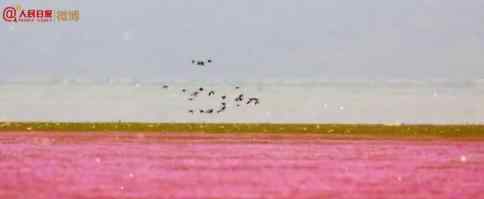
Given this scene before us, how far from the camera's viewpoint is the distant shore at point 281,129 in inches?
822

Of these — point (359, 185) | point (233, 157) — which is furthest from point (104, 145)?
point (359, 185)

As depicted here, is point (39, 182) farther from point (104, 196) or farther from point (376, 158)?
point (376, 158)

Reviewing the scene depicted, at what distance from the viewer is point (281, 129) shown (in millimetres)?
22516

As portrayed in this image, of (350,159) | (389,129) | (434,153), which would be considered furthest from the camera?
(389,129)

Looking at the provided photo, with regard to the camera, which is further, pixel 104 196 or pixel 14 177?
pixel 14 177

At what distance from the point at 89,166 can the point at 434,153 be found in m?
6.08

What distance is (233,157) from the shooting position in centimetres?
1491

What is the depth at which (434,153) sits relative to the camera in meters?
16.1

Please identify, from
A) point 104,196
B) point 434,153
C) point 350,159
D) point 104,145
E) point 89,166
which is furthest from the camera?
point 104,145

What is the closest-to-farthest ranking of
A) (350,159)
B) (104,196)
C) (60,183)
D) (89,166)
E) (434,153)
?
(104,196) → (60,183) → (89,166) → (350,159) → (434,153)

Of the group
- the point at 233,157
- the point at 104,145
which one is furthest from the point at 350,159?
the point at 104,145

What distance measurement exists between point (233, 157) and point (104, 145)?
11.6 ft

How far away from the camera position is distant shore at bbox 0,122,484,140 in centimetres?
2089

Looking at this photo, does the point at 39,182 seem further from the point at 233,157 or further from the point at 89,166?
the point at 233,157
